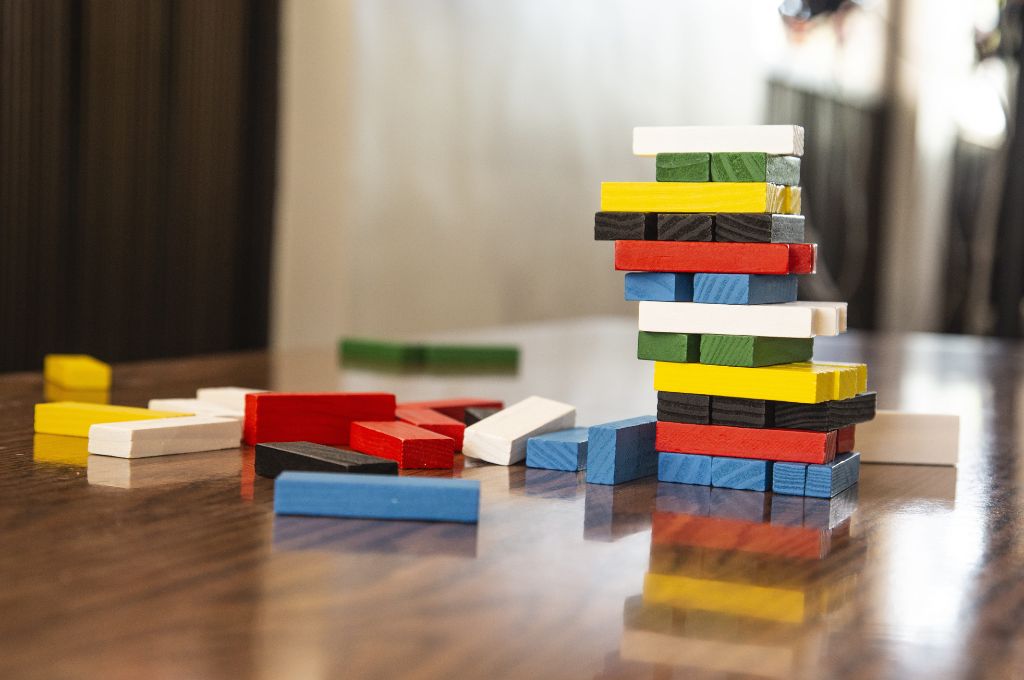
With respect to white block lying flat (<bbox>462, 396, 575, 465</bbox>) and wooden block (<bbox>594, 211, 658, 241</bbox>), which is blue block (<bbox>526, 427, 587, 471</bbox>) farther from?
wooden block (<bbox>594, 211, 658, 241</bbox>)

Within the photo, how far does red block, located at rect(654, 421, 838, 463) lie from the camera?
0.97 metres

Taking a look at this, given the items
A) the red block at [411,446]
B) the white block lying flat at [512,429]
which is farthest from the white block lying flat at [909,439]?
the red block at [411,446]

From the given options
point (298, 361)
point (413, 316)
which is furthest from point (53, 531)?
point (413, 316)

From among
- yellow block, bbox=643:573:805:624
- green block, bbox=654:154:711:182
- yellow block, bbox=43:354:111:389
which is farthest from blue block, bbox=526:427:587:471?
yellow block, bbox=43:354:111:389

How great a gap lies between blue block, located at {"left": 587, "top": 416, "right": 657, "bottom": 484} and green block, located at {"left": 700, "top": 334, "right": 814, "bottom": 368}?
0.28 ft

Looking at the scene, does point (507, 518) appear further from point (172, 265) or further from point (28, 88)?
point (172, 265)

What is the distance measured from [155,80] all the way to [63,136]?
39 centimetres

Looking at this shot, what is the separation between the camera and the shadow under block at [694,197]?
979mm

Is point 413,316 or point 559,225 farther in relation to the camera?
point 559,225

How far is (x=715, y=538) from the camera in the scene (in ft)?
2.57

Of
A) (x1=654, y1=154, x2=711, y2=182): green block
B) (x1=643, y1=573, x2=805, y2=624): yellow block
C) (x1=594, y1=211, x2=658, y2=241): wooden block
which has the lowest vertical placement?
(x1=643, y1=573, x2=805, y2=624): yellow block

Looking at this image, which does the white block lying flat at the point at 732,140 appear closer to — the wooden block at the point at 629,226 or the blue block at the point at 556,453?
the wooden block at the point at 629,226

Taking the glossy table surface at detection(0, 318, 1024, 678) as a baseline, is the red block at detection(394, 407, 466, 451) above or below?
above

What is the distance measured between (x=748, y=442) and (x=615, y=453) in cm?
11
